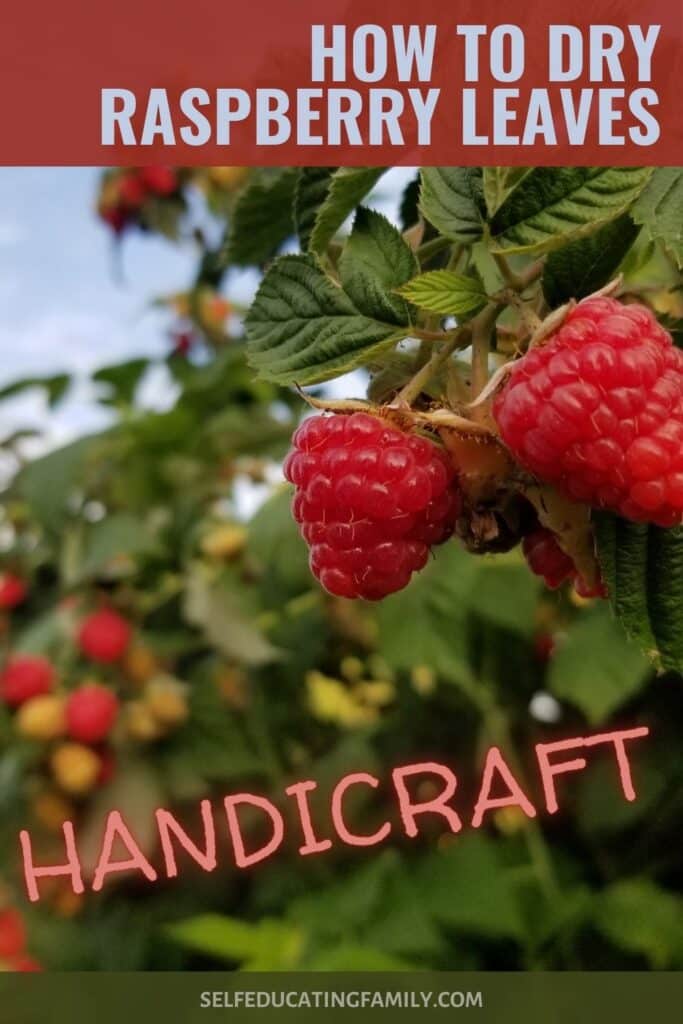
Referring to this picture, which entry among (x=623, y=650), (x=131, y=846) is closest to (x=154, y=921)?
(x=131, y=846)

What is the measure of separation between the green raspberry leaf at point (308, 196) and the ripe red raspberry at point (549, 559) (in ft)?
0.72

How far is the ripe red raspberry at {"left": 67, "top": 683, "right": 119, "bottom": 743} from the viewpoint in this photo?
1.57 metres

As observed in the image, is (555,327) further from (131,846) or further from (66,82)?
(131,846)

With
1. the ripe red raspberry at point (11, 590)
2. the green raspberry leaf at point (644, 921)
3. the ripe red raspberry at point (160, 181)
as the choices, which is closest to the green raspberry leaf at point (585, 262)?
the green raspberry leaf at point (644, 921)

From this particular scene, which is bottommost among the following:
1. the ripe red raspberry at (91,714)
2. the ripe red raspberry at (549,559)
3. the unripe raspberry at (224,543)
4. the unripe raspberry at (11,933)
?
the unripe raspberry at (11,933)

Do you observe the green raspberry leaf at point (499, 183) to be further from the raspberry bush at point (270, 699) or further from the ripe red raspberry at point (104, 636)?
the ripe red raspberry at point (104, 636)

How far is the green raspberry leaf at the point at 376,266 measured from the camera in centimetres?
57

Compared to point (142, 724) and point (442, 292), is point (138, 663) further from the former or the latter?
point (442, 292)

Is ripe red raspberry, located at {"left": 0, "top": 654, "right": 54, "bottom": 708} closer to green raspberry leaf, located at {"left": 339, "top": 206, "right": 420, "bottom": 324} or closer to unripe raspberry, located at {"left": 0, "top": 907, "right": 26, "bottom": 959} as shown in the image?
unripe raspberry, located at {"left": 0, "top": 907, "right": 26, "bottom": 959}

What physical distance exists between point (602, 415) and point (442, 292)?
87 millimetres

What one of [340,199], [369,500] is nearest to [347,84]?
[340,199]

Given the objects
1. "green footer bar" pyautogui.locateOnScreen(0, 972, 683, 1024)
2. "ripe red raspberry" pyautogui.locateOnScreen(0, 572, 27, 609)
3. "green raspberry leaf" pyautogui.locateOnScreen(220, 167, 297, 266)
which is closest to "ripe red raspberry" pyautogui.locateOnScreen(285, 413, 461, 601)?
"green raspberry leaf" pyautogui.locateOnScreen(220, 167, 297, 266)

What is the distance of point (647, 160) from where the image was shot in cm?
58

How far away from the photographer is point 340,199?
623mm
